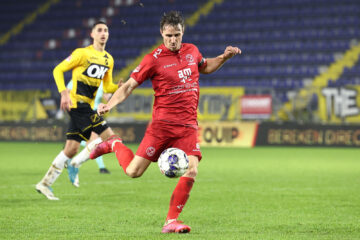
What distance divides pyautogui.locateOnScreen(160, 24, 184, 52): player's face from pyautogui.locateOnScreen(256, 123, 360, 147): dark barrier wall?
15953 mm

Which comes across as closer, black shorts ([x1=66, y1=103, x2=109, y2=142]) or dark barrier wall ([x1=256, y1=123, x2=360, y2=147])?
black shorts ([x1=66, y1=103, x2=109, y2=142])

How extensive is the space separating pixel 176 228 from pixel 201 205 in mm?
2150

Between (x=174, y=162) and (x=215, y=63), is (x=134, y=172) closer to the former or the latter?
(x=174, y=162)

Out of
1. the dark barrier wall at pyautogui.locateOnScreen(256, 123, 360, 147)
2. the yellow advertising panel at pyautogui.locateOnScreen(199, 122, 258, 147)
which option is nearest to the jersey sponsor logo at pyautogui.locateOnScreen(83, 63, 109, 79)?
the yellow advertising panel at pyautogui.locateOnScreen(199, 122, 258, 147)

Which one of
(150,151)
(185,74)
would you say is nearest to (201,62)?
(185,74)

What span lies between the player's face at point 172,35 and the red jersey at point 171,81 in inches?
3.5

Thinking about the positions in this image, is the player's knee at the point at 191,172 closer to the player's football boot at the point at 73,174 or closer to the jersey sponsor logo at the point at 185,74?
the jersey sponsor logo at the point at 185,74

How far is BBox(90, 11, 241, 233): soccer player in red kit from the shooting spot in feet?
18.8

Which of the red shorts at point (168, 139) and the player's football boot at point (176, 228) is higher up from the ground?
the red shorts at point (168, 139)

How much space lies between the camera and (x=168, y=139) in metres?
5.83

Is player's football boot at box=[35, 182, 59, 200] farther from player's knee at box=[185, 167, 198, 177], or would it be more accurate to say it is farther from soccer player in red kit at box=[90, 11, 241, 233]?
player's knee at box=[185, 167, 198, 177]

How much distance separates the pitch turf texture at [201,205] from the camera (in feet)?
18.4

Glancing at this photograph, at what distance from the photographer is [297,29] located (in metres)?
27.3

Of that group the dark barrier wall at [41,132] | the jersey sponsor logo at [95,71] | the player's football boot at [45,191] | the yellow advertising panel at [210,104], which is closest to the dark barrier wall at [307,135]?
the yellow advertising panel at [210,104]
